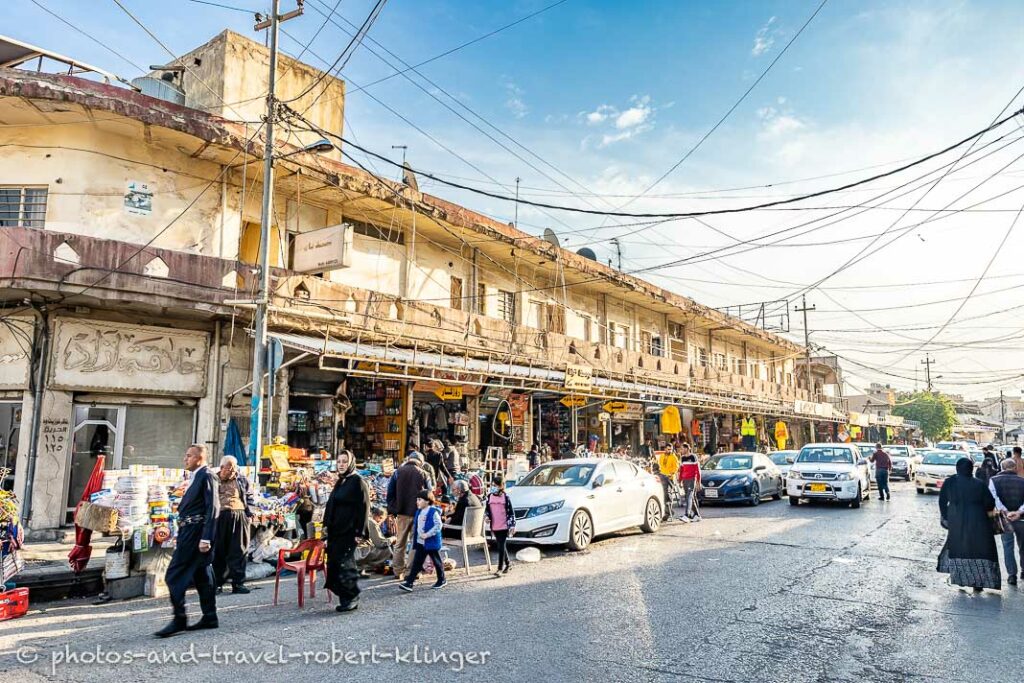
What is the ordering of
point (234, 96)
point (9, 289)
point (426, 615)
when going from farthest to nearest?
point (234, 96), point (9, 289), point (426, 615)

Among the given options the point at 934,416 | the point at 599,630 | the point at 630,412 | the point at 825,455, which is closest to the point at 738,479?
the point at 825,455

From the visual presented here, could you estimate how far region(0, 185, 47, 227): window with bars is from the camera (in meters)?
13.1

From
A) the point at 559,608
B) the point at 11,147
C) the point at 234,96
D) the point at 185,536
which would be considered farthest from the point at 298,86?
the point at 559,608

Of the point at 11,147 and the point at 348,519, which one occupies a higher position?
the point at 11,147

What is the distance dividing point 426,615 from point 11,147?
12.7 meters

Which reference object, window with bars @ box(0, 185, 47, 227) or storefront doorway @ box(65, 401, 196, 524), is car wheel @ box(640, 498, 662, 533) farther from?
window with bars @ box(0, 185, 47, 227)

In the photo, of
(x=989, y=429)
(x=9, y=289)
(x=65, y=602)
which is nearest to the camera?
(x=65, y=602)

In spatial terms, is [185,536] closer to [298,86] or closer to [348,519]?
[348,519]

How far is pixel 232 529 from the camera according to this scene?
335 inches

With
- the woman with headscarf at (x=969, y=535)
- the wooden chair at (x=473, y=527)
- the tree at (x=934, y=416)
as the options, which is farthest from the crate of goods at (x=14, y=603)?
the tree at (x=934, y=416)

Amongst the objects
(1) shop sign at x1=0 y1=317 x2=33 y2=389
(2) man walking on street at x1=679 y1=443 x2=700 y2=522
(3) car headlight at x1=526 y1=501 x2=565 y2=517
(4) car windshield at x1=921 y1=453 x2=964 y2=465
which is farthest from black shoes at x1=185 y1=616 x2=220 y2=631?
(4) car windshield at x1=921 y1=453 x2=964 y2=465

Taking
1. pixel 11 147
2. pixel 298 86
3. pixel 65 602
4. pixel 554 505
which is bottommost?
pixel 65 602

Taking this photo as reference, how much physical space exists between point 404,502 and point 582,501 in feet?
11.4

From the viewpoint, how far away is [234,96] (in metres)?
16.2
